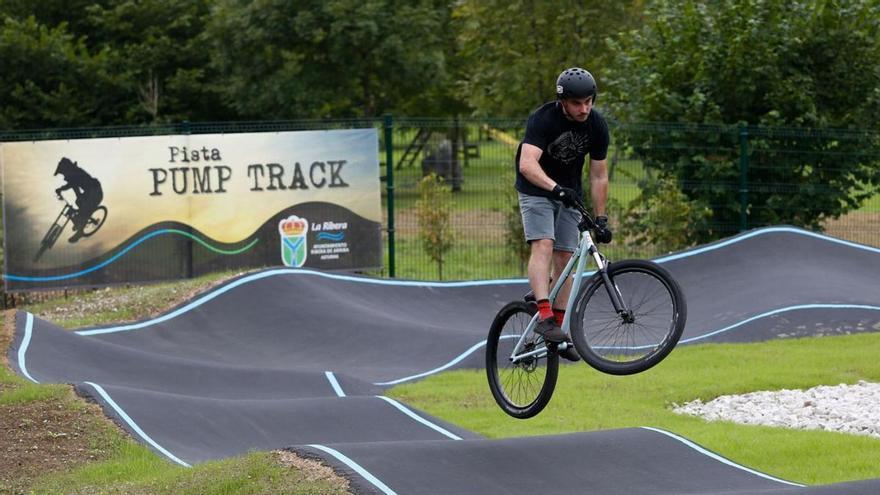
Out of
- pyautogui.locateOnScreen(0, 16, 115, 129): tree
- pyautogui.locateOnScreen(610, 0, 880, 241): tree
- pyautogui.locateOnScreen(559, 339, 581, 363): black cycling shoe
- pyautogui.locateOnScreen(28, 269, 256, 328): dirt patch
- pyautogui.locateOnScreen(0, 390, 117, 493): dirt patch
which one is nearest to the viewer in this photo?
pyautogui.locateOnScreen(559, 339, 581, 363): black cycling shoe

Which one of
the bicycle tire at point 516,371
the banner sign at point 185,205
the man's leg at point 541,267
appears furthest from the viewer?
the banner sign at point 185,205

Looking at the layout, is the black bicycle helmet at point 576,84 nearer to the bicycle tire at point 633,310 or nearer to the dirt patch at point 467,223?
the bicycle tire at point 633,310

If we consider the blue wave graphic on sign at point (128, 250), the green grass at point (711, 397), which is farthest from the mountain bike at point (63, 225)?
the green grass at point (711, 397)

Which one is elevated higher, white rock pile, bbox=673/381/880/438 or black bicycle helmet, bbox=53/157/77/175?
black bicycle helmet, bbox=53/157/77/175

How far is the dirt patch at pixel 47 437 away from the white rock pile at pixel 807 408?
5322 millimetres

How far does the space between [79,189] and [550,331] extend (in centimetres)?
1136

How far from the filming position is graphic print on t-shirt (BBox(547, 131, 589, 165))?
7.58m

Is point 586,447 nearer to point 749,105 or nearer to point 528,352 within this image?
point 528,352

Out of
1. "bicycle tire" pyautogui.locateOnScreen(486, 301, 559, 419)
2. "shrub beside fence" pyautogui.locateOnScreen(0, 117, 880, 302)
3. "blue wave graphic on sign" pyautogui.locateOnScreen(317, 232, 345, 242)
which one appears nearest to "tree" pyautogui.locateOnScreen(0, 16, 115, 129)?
"shrub beside fence" pyautogui.locateOnScreen(0, 117, 880, 302)

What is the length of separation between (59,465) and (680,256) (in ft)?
33.1

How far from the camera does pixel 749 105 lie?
20219mm

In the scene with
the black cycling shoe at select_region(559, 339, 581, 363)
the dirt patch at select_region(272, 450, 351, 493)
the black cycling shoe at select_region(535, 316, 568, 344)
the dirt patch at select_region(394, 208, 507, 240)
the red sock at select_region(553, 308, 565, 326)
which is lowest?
the dirt patch at select_region(272, 450, 351, 493)

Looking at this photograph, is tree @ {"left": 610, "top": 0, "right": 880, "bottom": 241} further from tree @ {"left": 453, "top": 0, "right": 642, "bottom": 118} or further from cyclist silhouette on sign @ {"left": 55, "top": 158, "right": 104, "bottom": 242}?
cyclist silhouette on sign @ {"left": 55, "top": 158, "right": 104, "bottom": 242}

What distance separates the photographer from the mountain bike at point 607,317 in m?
7.36
